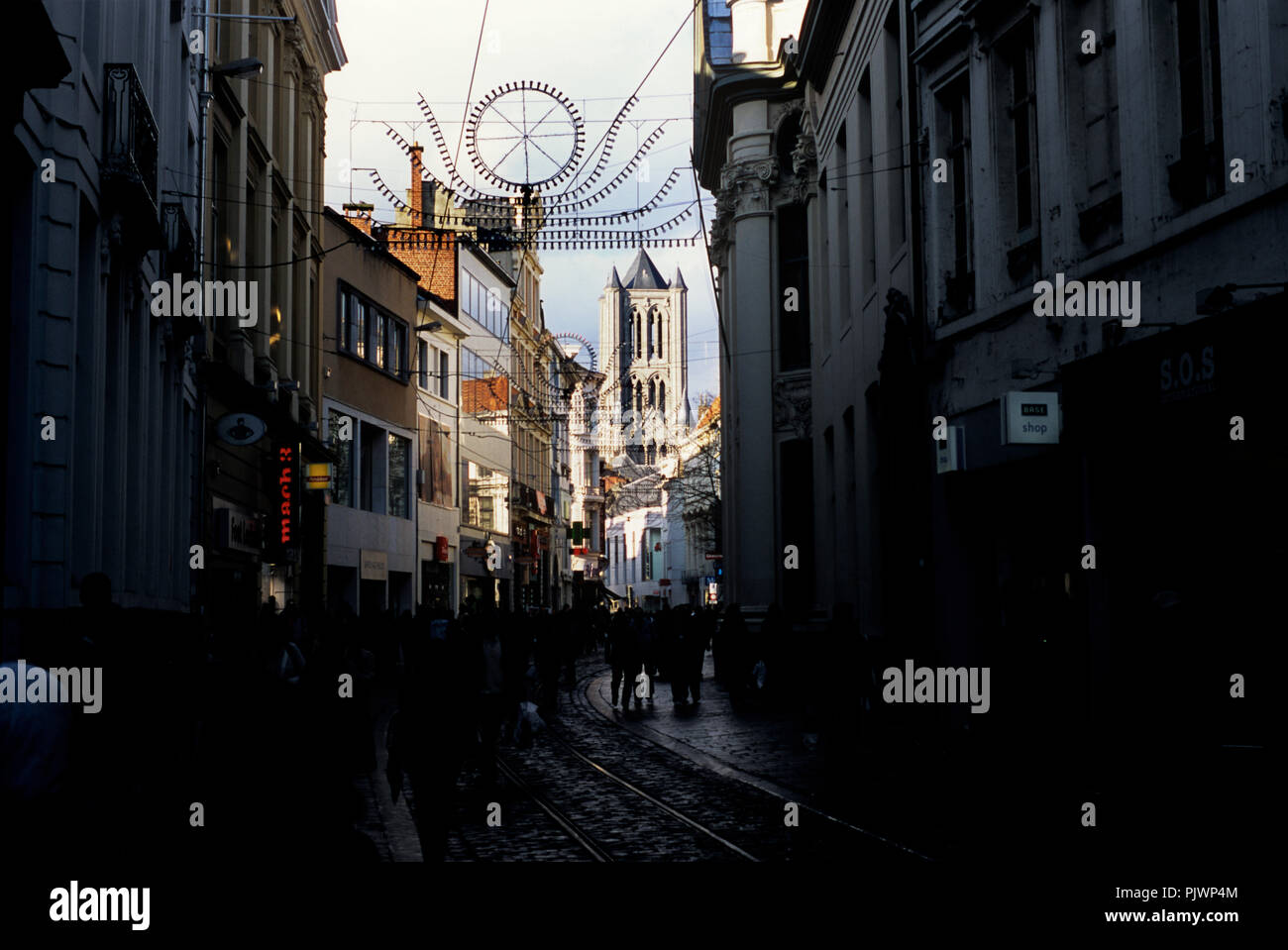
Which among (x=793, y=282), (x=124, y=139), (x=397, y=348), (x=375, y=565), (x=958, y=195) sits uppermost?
(x=397, y=348)

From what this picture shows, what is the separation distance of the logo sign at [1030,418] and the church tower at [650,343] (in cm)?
14534

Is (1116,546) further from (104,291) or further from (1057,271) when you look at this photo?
(104,291)

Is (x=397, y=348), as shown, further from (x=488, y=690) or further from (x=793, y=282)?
(x=488, y=690)

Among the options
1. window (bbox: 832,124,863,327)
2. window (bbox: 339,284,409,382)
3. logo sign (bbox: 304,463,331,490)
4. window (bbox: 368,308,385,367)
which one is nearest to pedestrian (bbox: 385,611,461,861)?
window (bbox: 832,124,863,327)

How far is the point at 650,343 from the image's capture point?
173 m

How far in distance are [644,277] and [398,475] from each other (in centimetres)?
13149

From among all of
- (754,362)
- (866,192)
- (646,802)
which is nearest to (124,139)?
(646,802)

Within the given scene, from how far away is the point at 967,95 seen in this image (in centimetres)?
1825

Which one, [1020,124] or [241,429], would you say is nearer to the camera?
[1020,124]

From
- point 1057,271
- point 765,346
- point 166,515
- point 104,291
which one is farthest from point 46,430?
point 765,346

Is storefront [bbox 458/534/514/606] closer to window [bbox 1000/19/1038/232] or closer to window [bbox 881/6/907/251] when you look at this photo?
window [bbox 881/6/907/251]

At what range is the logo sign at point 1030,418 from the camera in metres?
14.6
